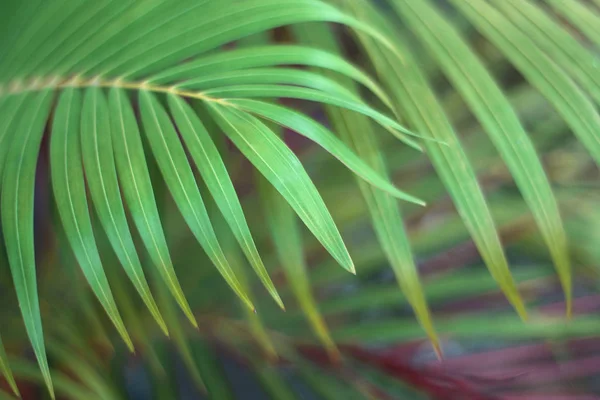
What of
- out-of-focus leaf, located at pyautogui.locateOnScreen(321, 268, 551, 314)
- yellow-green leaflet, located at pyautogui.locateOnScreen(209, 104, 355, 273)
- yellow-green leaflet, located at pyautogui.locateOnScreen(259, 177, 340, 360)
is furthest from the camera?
out-of-focus leaf, located at pyautogui.locateOnScreen(321, 268, 551, 314)

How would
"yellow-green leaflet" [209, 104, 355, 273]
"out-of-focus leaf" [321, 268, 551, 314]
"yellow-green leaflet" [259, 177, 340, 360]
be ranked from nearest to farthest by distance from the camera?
"yellow-green leaflet" [209, 104, 355, 273]
"yellow-green leaflet" [259, 177, 340, 360]
"out-of-focus leaf" [321, 268, 551, 314]

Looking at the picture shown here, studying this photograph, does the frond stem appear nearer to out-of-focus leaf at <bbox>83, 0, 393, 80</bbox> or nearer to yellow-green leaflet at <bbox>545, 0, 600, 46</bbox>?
out-of-focus leaf at <bbox>83, 0, 393, 80</bbox>

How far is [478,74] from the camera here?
0.39 meters

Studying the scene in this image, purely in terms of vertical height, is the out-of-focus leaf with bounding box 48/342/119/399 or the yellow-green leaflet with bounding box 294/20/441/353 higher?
the yellow-green leaflet with bounding box 294/20/441/353

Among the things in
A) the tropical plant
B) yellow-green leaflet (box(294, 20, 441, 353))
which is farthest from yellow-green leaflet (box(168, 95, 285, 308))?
yellow-green leaflet (box(294, 20, 441, 353))

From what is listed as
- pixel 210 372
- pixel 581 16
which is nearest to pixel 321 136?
pixel 581 16

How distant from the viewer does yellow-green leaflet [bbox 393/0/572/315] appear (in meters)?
0.35

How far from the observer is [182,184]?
0.31 meters

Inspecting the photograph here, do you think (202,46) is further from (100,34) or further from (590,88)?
(590,88)

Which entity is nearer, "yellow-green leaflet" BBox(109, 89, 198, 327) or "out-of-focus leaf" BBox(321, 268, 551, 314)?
"yellow-green leaflet" BBox(109, 89, 198, 327)

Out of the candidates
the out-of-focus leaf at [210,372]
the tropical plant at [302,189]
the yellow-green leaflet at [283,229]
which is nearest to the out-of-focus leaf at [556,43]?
the tropical plant at [302,189]

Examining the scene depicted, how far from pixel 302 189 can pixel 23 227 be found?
18cm

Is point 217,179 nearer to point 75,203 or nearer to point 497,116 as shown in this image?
point 75,203

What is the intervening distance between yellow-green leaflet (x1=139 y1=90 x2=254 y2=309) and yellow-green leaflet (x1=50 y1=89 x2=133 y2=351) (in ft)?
0.17
